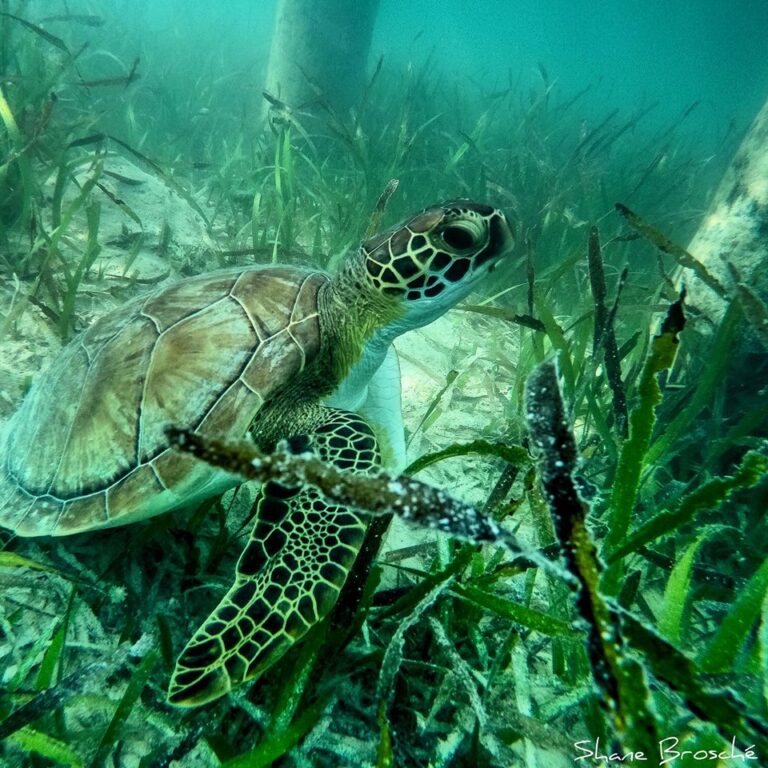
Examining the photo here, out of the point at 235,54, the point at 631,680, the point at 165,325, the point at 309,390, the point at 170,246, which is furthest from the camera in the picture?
the point at 235,54

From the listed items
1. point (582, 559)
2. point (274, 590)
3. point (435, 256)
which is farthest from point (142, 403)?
point (582, 559)

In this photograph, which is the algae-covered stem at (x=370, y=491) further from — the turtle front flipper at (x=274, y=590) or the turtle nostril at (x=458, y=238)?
the turtle nostril at (x=458, y=238)

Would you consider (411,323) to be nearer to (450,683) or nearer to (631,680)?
(450,683)

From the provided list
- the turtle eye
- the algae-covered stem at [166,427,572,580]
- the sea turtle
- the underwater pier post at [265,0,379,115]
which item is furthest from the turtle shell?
the underwater pier post at [265,0,379,115]

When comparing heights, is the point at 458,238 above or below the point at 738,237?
below

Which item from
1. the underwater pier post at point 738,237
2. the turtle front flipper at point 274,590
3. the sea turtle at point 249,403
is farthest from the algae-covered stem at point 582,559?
the underwater pier post at point 738,237

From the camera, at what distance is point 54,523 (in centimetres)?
162

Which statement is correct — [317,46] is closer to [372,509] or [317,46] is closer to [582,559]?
[372,509]

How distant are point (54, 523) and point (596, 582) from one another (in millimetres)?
1767

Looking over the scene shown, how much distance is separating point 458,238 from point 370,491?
1.42 meters

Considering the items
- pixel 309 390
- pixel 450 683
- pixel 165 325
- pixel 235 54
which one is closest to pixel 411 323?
pixel 309 390

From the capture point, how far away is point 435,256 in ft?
6.33

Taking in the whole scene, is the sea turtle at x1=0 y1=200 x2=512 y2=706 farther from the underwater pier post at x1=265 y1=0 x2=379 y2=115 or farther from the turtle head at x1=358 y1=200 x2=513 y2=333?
the underwater pier post at x1=265 y1=0 x2=379 y2=115
